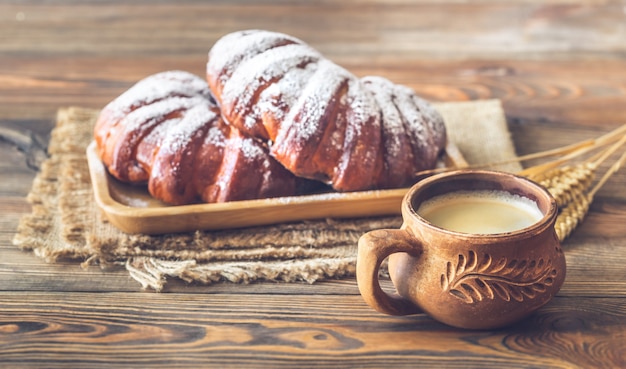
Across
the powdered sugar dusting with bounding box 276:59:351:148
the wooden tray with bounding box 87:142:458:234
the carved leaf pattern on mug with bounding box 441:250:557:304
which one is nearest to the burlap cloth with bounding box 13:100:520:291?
the wooden tray with bounding box 87:142:458:234

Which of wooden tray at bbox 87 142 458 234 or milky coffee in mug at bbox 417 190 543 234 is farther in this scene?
wooden tray at bbox 87 142 458 234

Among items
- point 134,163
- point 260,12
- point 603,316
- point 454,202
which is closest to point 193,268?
point 134,163

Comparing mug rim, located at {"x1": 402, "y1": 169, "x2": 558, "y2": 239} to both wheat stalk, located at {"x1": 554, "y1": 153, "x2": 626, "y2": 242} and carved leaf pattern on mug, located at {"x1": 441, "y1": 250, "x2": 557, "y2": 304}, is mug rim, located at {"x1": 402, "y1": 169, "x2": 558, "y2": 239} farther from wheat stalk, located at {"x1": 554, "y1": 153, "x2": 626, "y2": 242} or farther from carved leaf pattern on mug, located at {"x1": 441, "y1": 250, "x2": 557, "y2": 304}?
wheat stalk, located at {"x1": 554, "y1": 153, "x2": 626, "y2": 242}

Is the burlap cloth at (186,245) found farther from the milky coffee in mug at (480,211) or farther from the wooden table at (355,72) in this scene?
the milky coffee in mug at (480,211)

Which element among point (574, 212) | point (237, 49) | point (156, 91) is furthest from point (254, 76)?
point (574, 212)

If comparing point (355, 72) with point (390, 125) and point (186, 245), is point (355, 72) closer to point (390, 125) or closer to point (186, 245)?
point (390, 125)

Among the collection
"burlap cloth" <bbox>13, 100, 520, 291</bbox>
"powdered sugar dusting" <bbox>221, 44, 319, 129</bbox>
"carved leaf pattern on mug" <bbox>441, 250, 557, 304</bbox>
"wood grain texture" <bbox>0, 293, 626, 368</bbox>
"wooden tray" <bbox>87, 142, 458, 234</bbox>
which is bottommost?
"wood grain texture" <bbox>0, 293, 626, 368</bbox>
